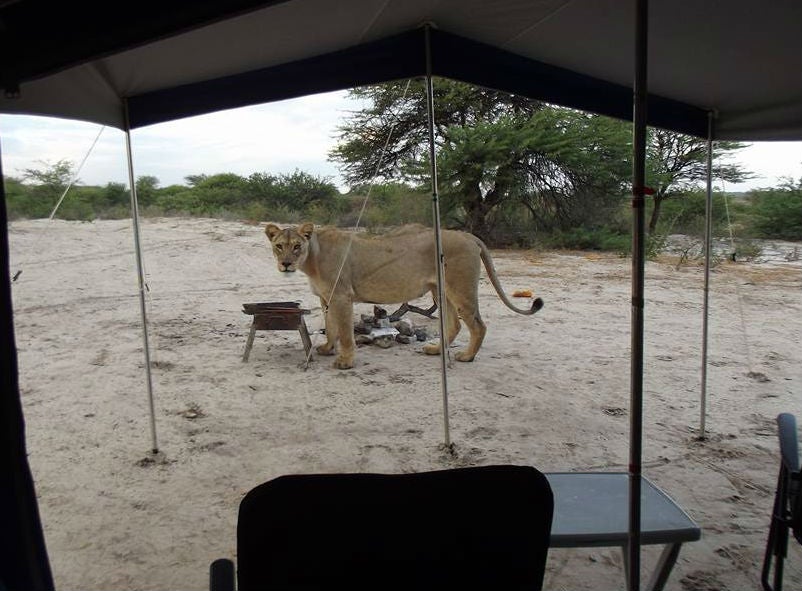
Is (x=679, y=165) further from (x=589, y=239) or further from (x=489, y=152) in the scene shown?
(x=489, y=152)

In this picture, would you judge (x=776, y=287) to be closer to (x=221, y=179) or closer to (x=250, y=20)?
(x=250, y=20)

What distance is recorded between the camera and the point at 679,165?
16.1 meters

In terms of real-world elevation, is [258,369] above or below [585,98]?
below

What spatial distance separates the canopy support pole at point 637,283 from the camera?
141 centimetres

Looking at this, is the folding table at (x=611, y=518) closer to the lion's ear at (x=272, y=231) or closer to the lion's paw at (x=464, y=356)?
the lion's paw at (x=464, y=356)

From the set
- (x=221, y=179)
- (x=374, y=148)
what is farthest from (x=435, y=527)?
(x=221, y=179)

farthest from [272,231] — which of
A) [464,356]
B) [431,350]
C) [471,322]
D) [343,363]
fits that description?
[464,356]

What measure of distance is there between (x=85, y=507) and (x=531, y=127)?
1426 centimetres

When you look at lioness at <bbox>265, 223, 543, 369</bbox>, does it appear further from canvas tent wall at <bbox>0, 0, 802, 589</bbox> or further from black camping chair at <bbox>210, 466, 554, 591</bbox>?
black camping chair at <bbox>210, 466, 554, 591</bbox>

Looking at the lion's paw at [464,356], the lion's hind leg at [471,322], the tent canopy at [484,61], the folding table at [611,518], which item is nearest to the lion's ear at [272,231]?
the lion's hind leg at [471,322]

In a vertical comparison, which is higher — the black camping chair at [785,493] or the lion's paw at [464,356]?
the black camping chair at [785,493]

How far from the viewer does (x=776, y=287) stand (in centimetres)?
1128

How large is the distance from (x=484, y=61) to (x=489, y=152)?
11733 millimetres

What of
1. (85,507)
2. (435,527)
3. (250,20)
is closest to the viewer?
(435,527)
